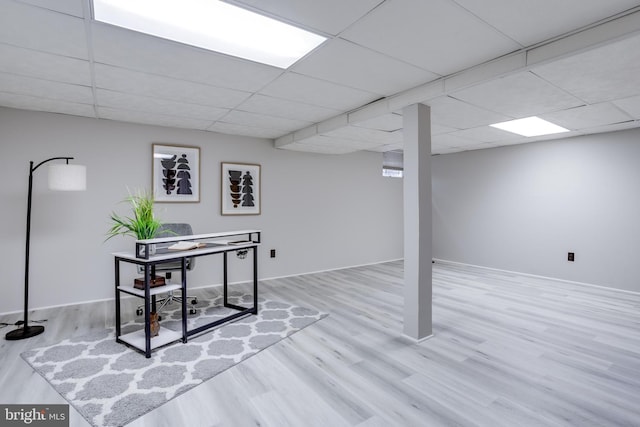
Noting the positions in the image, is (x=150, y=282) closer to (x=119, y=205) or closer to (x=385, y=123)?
(x=119, y=205)

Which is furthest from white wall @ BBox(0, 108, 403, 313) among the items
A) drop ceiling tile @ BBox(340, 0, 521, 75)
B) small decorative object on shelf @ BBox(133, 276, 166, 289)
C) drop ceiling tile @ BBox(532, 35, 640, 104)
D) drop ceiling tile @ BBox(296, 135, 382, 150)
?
drop ceiling tile @ BBox(532, 35, 640, 104)

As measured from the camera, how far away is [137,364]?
2.39 meters

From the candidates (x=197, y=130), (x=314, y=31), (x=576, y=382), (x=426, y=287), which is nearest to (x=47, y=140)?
(x=197, y=130)

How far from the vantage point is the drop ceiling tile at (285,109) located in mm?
3223

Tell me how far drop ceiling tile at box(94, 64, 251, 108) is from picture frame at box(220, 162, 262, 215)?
1.56 metres

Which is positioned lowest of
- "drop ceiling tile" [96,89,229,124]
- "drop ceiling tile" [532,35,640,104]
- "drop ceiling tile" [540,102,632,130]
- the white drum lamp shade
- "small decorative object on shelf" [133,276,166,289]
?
"small decorative object on shelf" [133,276,166,289]

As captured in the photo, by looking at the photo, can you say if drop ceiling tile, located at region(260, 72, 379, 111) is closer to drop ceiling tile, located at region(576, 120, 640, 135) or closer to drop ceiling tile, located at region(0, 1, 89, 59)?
drop ceiling tile, located at region(0, 1, 89, 59)

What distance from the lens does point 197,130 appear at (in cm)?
450

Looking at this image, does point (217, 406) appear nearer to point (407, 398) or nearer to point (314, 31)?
point (407, 398)

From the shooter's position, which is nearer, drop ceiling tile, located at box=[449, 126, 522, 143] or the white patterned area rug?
the white patterned area rug

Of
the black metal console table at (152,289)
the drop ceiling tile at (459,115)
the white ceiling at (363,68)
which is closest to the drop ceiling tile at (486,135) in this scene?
the drop ceiling tile at (459,115)

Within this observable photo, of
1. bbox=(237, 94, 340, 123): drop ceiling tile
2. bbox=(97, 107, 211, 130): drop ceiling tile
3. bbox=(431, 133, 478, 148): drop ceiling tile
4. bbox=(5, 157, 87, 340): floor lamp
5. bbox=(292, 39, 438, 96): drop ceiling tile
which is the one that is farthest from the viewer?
bbox=(431, 133, 478, 148): drop ceiling tile

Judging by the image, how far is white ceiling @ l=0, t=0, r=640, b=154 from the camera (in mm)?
1785

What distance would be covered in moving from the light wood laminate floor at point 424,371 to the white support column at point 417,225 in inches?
9.1
